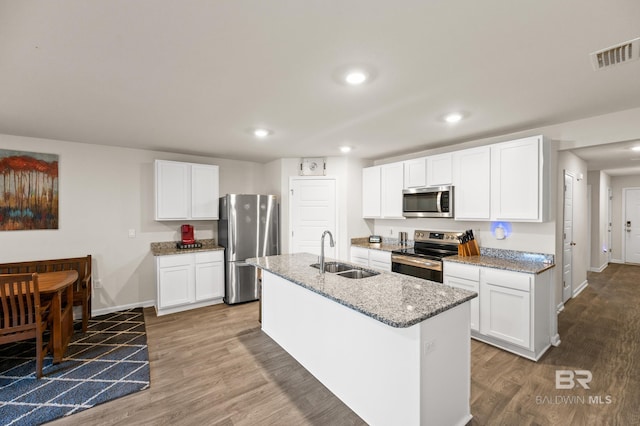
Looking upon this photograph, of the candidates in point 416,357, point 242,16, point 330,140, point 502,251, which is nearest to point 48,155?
point 330,140

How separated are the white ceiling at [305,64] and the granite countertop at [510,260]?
4.73 feet

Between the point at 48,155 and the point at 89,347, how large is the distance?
2.49 meters

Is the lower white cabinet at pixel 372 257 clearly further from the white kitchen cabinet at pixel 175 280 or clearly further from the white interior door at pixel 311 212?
the white kitchen cabinet at pixel 175 280

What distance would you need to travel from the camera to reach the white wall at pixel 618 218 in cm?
680

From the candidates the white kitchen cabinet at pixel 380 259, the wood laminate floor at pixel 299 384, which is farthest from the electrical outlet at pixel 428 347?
the white kitchen cabinet at pixel 380 259

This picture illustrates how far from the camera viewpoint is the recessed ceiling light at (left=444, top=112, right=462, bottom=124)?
270 centimetres

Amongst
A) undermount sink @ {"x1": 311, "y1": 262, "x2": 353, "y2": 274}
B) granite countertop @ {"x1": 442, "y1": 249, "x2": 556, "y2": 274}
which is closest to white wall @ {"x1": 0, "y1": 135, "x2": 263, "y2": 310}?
undermount sink @ {"x1": 311, "y1": 262, "x2": 353, "y2": 274}

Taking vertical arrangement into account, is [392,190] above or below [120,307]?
above

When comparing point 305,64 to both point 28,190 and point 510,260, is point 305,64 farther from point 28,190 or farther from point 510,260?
point 28,190

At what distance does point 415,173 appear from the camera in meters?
4.09

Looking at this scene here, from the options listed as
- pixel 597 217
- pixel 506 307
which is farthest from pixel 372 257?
pixel 597 217

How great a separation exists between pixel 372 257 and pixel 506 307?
1.89m

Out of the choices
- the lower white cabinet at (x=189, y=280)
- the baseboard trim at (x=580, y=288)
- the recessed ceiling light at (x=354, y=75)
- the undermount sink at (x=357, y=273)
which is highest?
the recessed ceiling light at (x=354, y=75)

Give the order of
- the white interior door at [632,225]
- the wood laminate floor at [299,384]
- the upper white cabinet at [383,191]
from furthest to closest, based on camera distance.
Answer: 1. the white interior door at [632,225]
2. the upper white cabinet at [383,191]
3. the wood laminate floor at [299,384]
